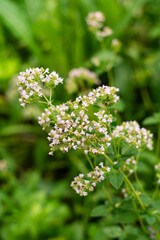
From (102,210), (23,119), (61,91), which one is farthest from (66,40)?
(102,210)

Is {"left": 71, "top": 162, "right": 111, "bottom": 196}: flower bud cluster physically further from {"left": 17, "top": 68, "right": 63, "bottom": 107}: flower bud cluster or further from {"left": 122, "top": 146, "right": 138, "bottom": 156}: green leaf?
{"left": 17, "top": 68, "right": 63, "bottom": 107}: flower bud cluster

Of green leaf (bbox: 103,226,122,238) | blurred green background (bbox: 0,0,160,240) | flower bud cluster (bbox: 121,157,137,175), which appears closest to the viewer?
flower bud cluster (bbox: 121,157,137,175)

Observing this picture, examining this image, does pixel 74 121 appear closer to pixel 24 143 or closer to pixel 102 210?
pixel 102 210

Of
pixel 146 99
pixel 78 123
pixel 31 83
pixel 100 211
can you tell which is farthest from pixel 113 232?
pixel 146 99

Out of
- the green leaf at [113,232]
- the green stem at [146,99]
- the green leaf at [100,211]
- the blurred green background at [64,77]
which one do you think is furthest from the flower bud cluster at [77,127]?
the green stem at [146,99]

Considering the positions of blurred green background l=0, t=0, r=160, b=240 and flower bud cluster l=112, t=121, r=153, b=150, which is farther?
blurred green background l=0, t=0, r=160, b=240

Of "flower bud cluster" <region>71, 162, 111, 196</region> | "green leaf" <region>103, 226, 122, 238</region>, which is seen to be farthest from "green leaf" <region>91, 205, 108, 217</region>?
"flower bud cluster" <region>71, 162, 111, 196</region>

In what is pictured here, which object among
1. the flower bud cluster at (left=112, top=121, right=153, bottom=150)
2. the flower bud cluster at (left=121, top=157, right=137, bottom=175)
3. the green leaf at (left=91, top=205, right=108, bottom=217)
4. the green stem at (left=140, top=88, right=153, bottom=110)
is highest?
the green stem at (left=140, top=88, right=153, bottom=110)
